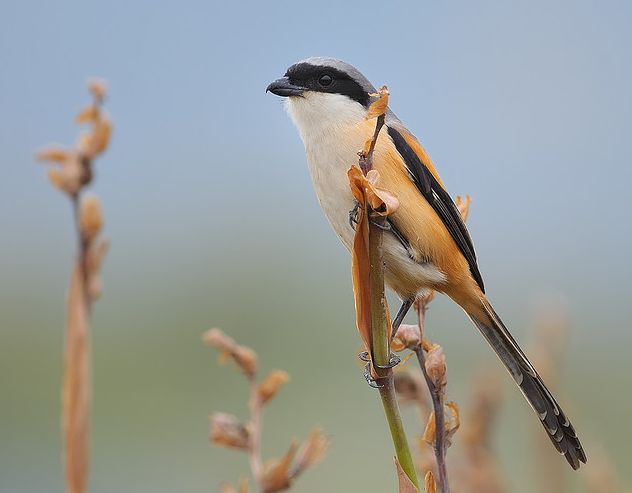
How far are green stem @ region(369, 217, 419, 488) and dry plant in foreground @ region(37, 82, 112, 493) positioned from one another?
33cm

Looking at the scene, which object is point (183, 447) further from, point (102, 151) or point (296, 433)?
point (102, 151)

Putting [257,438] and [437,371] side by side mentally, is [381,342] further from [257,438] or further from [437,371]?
[257,438]

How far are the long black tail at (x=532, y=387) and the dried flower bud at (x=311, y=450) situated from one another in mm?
514

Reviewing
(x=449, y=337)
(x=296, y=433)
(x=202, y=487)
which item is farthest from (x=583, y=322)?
(x=202, y=487)

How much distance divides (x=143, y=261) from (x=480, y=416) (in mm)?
15753

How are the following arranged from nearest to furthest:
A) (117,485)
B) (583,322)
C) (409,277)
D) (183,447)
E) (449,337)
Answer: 1. (409,277)
2. (117,485)
3. (183,447)
4. (449,337)
5. (583,322)

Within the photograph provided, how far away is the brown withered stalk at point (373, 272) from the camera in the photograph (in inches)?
48.3

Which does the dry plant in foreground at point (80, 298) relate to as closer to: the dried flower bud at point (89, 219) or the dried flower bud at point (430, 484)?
the dried flower bud at point (89, 219)

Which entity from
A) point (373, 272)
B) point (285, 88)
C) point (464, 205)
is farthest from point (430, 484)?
point (285, 88)

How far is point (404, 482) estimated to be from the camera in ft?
3.58

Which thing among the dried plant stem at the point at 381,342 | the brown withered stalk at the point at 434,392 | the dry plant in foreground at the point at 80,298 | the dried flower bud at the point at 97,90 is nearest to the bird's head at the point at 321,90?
the brown withered stalk at the point at 434,392

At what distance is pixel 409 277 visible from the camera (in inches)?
107

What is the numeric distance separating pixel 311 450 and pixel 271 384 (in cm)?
13

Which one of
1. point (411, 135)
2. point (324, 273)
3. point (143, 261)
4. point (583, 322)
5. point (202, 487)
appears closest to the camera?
point (411, 135)
